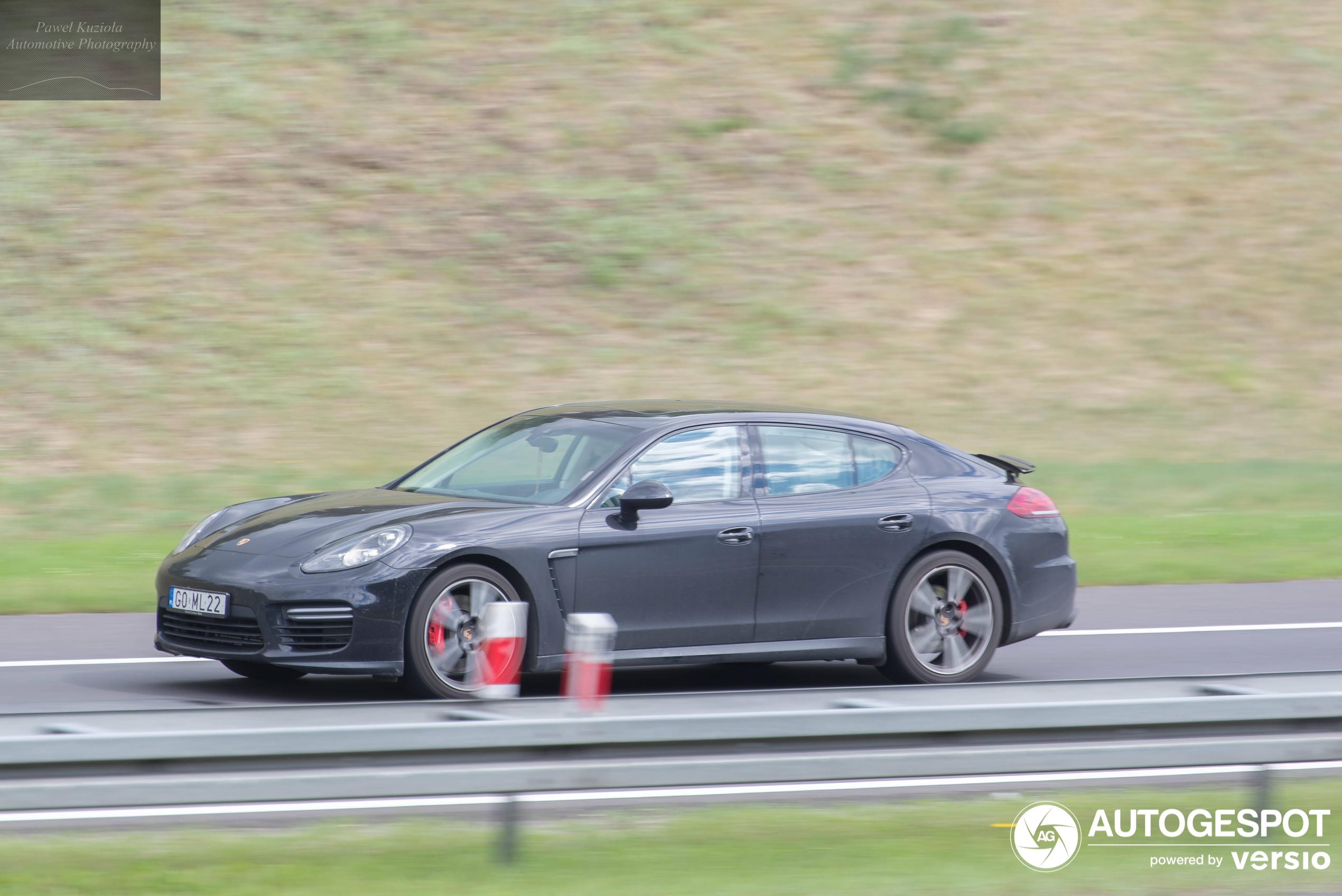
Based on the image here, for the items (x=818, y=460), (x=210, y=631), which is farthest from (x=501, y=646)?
(x=818, y=460)

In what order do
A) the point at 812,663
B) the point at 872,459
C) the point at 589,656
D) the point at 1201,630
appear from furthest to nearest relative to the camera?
the point at 1201,630
the point at 812,663
the point at 872,459
the point at 589,656

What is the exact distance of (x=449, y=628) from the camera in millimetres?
7520

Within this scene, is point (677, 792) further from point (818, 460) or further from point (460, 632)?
point (818, 460)

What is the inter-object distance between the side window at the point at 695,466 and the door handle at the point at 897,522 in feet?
2.49

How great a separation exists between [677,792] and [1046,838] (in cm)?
146

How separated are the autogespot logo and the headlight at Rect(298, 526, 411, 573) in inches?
126

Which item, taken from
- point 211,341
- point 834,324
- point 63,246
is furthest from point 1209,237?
point 63,246

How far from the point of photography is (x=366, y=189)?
22.5 meters

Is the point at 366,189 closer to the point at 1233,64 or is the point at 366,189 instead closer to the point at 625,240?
the point at 625,240

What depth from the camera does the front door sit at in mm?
7812

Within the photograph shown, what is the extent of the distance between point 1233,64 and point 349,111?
14730 millimetres

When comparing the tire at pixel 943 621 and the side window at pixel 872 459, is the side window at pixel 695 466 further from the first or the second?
the tire at pixel 943 621

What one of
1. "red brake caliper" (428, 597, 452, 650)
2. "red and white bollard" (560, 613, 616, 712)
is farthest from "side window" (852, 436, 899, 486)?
"red and white bollard" (560, 613, 616, 712)

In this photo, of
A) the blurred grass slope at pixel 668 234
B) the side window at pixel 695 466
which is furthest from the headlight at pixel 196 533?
the blurred grass slope at pixel 668 234
